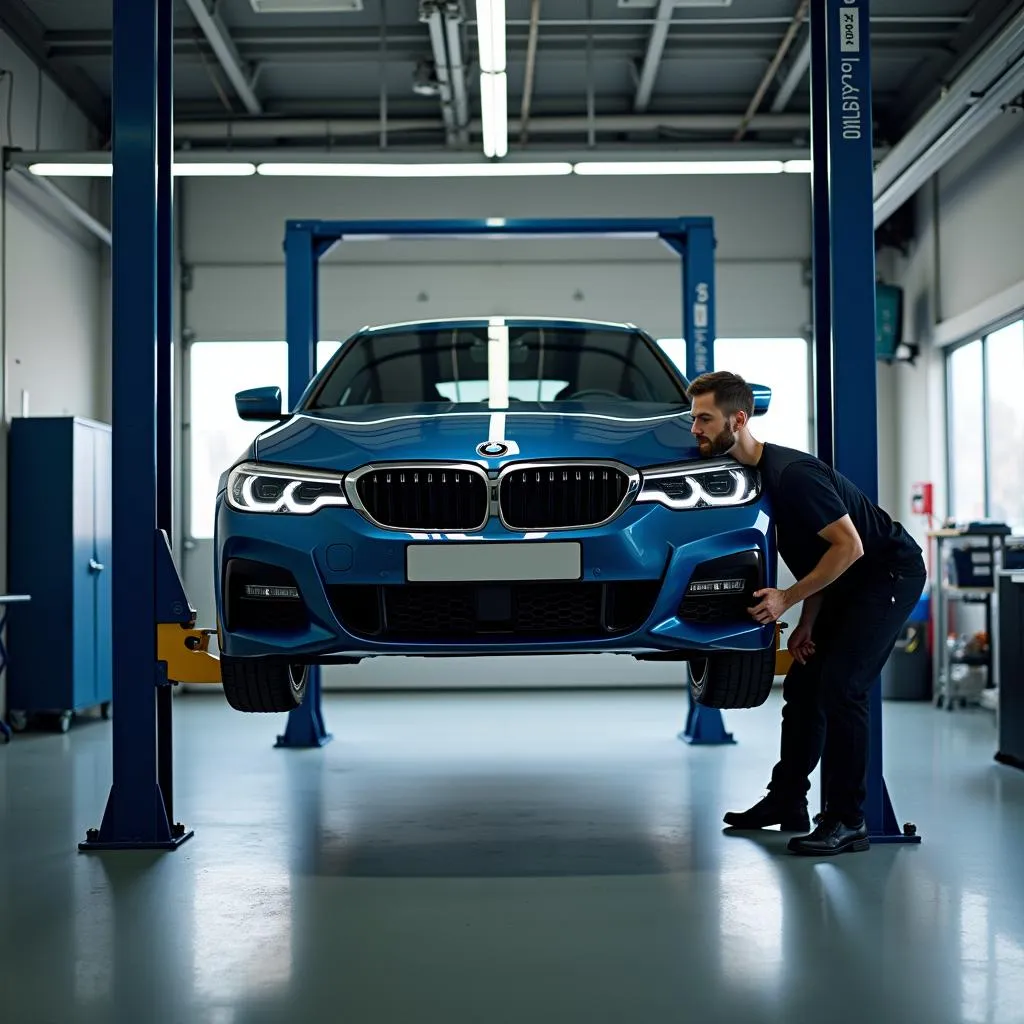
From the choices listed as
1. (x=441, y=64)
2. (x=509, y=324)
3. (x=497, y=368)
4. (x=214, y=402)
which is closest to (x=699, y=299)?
(x=509, y=324)

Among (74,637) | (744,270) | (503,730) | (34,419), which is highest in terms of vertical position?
(744,270)

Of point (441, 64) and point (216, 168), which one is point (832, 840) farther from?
point (441, 64)

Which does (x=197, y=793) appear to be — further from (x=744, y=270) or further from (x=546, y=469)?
(x=744, y=270)

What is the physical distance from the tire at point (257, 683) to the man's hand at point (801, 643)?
1.65 meters

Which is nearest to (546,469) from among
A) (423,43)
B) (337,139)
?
(423,43)

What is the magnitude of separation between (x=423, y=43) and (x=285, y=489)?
6953mm

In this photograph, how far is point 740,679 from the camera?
3.73 m

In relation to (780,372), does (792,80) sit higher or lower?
higher

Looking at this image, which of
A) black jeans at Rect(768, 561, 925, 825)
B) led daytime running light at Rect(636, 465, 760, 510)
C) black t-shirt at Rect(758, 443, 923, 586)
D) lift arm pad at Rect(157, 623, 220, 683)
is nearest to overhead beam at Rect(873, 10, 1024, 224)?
black t-shirt at Rect(758, 443, 923, 586)

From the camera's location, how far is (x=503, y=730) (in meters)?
7.80

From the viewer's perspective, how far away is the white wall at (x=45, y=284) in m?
8.72

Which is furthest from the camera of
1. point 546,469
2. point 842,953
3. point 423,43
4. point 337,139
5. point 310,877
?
point 337,139

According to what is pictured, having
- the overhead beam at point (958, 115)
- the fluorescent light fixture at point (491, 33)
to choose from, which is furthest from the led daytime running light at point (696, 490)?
the overhead beam at point (958, 115)

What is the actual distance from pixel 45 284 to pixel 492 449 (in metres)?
7.03
